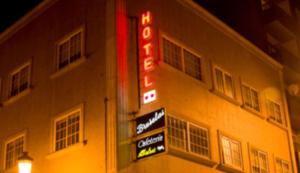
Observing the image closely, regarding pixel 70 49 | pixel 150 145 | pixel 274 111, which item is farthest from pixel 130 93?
pixel 274 111

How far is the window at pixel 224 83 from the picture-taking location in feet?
87.9

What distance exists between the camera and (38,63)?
25.8 meters

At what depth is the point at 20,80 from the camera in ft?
88.1

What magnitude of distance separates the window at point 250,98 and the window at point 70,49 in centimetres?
966

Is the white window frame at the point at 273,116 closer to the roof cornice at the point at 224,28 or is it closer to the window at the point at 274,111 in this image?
the window at the point at 274,111

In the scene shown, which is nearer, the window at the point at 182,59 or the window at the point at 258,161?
the window at the point at 182,59

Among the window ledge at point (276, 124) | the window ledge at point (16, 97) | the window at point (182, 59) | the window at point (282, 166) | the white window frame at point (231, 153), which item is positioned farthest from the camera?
the window ledge at point (276, 124)

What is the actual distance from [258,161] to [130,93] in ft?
31.6

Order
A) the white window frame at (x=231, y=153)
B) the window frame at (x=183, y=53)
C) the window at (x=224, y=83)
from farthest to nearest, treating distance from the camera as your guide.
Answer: the window at (x=224, y=83) < the white window frame at (x=231, y=153) < the window frame at (x=183, y=53)

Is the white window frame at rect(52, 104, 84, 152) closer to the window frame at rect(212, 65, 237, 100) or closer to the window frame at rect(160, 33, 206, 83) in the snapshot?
the window frame at rect(160, 33, 206, 83)

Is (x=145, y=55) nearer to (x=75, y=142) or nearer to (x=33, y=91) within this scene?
(x=75, y=142)

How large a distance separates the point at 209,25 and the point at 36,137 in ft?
34.3

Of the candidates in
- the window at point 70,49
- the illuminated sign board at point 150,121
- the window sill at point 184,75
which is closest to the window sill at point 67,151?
the illuminated sign board at point 150,121

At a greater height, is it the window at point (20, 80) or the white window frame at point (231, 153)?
the window at point (20, 80)
